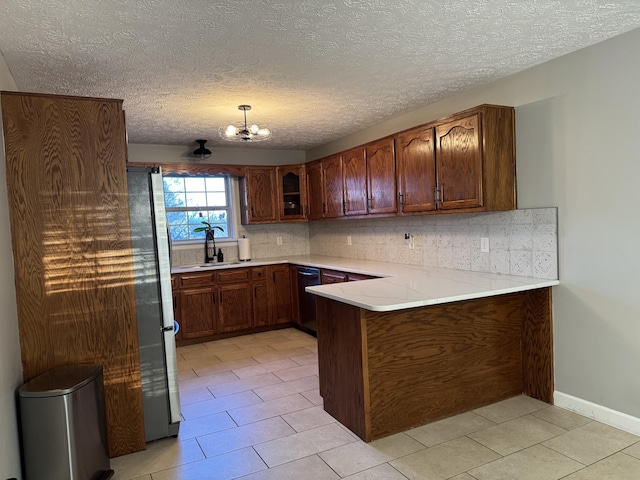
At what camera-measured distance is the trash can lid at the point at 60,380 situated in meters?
2.06

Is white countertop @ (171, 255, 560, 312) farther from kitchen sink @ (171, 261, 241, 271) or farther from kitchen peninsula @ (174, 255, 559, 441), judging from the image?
kitchen sink @ (171, 261, 241, 271)

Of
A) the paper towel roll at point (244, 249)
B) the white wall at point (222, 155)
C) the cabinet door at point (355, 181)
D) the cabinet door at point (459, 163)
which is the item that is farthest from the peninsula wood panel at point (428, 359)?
the white wall at point (222, 155)

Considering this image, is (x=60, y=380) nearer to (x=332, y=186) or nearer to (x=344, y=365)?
(x=344, y=365)

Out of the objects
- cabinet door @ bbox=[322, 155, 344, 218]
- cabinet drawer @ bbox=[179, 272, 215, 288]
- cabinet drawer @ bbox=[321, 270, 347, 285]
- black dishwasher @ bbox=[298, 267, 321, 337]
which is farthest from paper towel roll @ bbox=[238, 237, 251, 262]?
cabinet drawer @ bbox=[321, 270, 347, 285]

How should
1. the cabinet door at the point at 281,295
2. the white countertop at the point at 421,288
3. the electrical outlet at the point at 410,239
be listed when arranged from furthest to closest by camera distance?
the cabinet door at the point at 281,295
the electrical outlet at the point at 410,239
the white countertop at the point at 421,288

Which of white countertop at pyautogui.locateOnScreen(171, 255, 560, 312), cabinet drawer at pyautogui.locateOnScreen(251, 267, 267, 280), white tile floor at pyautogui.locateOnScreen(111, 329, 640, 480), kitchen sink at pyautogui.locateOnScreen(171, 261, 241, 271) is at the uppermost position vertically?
kitchen sink at pyautogui.locateOnScreen(171, 261, 241, 271)

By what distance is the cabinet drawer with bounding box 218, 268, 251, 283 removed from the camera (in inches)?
203

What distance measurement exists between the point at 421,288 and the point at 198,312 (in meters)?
2.98

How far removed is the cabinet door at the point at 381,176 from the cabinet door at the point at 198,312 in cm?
215

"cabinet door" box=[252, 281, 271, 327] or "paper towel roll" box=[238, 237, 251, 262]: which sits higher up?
"paper towel roll" box=[238, 237, 251, 262]

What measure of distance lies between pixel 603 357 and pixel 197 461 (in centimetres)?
255

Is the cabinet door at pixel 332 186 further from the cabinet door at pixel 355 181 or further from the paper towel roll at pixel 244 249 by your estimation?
the paper towel roll at pixel 244 249

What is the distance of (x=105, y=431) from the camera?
2.37 metres

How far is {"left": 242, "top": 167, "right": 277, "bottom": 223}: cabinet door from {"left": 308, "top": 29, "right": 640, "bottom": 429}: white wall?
3.27 metres
